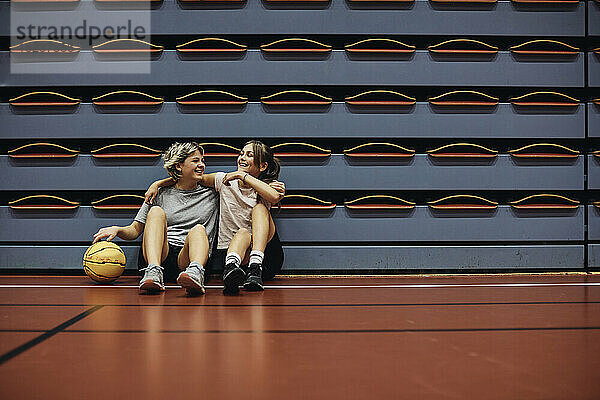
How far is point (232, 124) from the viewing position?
2.94 m

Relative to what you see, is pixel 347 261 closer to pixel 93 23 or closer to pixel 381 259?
pixel 381 259

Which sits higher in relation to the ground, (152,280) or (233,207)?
(233,207)

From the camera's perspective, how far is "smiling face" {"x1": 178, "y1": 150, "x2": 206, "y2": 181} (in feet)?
8.65

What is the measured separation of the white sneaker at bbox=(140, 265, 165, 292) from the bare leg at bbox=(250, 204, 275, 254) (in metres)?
0.44

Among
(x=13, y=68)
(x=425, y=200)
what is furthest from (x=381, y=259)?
(x=13, y=68)

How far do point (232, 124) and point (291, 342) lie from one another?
1.80m

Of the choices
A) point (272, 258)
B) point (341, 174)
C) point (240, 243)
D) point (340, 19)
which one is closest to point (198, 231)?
point (240, 243)

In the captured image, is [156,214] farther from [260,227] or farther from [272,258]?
[272,258]

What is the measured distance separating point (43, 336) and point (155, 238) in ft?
3.11

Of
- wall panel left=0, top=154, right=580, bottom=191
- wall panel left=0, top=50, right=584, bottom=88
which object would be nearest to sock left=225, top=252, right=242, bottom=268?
wall panel left=0, top=154, right=580, bottom=191

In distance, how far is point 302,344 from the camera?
136 centimetres

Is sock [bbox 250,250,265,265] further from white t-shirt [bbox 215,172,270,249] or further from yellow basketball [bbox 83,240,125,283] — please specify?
yellow basketball [bbox 83,240,125,283]

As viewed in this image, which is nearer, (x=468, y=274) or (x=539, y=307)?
(x=539, y=307)

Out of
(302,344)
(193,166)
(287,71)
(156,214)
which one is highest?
(287,71)
